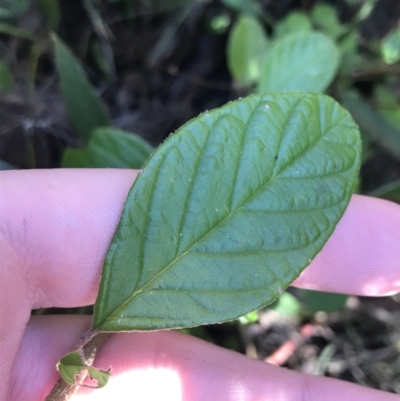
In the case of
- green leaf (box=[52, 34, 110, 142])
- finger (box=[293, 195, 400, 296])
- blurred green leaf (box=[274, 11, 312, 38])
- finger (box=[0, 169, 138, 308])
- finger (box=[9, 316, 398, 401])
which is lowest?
finger (box=[9, 316, 398, 401])

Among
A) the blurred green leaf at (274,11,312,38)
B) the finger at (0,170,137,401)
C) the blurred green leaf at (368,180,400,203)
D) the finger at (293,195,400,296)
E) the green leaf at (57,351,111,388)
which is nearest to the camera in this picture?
the green leaf at (57,351,111,388)

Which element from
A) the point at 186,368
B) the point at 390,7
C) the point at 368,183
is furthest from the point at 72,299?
the point at 390,7

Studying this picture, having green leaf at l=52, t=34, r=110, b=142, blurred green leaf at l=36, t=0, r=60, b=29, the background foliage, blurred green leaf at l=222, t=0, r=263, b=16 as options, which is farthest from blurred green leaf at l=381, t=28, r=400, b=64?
blurred green leaf at l=36, t=0, r=60, b=29

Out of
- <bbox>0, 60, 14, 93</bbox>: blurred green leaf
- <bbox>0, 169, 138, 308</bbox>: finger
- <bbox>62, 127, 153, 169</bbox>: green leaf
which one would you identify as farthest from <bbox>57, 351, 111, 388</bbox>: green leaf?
<bbox>0, 60, 14, 93</bbox>: blurred green leaf

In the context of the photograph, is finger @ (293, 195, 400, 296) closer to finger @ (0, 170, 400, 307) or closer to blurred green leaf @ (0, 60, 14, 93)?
finger @ (0, 170, 400, 307)

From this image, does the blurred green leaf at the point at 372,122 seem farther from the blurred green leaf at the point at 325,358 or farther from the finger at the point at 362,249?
the blurred green leaf at the point at 325,358

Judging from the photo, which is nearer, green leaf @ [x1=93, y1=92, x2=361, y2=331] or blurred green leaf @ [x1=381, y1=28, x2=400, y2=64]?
green leaf @ [x1=93, y1=92, x2=361, y2=331]

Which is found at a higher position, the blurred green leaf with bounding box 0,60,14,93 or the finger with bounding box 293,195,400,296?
the blurred green leaf with bounding box 0,60,14,93

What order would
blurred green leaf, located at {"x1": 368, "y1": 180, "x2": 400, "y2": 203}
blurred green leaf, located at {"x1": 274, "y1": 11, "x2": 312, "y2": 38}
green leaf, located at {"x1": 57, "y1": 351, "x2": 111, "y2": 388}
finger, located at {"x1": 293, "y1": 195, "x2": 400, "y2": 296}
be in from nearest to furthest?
green leaf, located at {"x1": 57, "y1": 351, "x2": 111, "y2": 388} < finger, located at {"x1": 293, "y1": 195, "x2": 400, "y2": 296} < blurred green leaf, located at {"x1": 368, "y1": 180, "x2": 400, "y2": 203} < blurred green leaf, located at {"x1": 274, "y1": 11, "x2": 312, "y2": 38}

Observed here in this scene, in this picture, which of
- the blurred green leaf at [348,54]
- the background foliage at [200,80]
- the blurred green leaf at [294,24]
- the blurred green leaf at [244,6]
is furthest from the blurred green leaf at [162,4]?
the blurred green leaf at [348,54]
